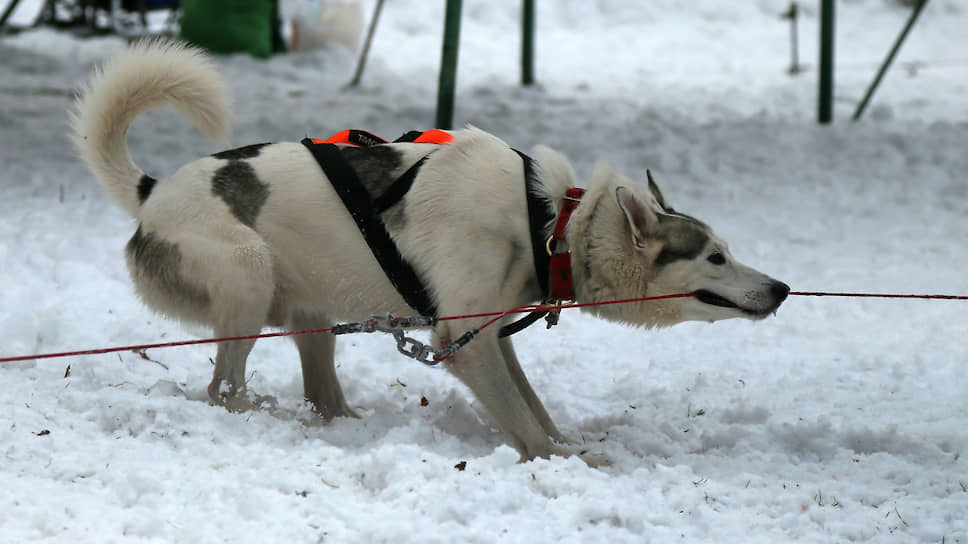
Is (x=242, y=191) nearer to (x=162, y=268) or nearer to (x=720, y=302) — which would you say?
(x=162, y=268)

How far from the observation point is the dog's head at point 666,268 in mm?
3127

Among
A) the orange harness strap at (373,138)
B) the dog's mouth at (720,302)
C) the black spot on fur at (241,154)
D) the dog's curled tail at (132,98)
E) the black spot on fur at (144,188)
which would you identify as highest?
the dog's curled tail at (132,98)

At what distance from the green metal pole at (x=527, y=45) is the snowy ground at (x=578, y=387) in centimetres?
151

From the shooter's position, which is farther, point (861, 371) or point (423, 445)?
point (861, 371)

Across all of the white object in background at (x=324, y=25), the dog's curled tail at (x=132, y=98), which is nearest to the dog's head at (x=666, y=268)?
the dog's curled tail at (x=132, y=98)

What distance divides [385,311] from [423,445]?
1.62 ft

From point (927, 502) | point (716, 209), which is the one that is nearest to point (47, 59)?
point (716, 209)

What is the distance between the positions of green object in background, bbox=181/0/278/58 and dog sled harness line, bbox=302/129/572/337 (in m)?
8.54

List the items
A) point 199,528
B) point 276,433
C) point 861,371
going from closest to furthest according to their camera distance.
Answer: point 199,528, point 276,433, point 861,371

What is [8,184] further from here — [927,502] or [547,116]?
[927,502]

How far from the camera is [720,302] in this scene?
3146 millimetres

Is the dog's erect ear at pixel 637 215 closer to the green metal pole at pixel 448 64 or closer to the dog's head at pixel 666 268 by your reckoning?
the dog's head at pixel 666 268

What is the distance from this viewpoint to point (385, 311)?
3361 millimetres

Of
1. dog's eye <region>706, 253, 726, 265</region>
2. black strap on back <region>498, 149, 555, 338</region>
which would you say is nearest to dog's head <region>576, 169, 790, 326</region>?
dog's eye <region>706, 253, 726, 265</region>
